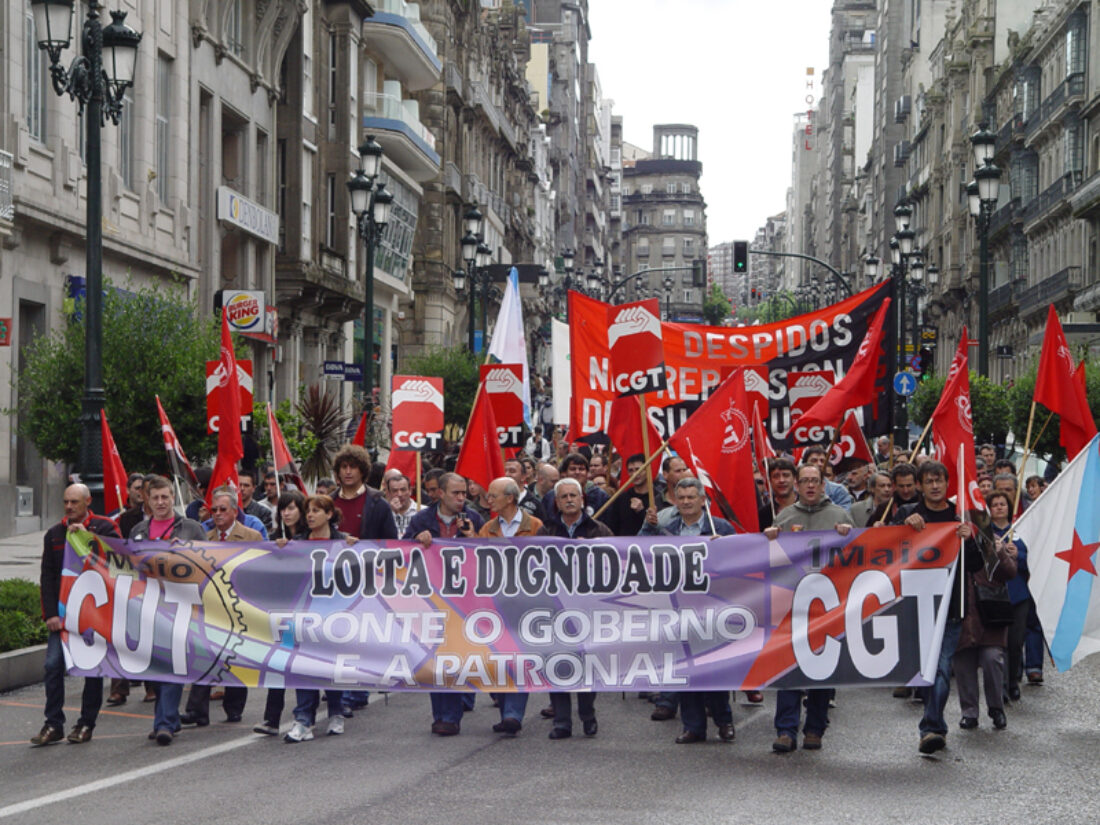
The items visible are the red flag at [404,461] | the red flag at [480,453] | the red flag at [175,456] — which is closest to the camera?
the red flag at [480,453]

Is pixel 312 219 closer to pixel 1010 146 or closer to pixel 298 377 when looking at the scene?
pixel 298 377

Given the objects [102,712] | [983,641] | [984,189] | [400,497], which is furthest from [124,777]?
[984,189]

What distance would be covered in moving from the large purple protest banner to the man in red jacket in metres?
0.09

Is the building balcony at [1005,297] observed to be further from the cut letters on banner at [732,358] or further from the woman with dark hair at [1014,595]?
the woman with dark hair at [1014,595]

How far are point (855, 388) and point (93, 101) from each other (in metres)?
7.30

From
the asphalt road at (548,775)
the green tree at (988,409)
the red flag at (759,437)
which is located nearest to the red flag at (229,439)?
the asphalt road at (548,775)

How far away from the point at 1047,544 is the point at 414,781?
4.40 meters

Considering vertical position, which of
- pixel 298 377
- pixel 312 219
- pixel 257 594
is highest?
pixel 312 219

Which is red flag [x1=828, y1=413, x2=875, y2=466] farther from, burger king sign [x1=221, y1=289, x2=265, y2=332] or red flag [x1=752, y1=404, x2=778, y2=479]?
burger king sign [x1=221, y1=289, x2=265, y2=332]

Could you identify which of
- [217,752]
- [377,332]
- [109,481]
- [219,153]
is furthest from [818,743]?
[377,332]

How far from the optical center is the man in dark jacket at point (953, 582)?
9.68 meters

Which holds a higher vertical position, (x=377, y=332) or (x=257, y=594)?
(x=377, y=332)

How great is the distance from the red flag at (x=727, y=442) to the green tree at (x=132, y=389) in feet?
29.6

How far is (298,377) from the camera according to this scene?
4041cm
